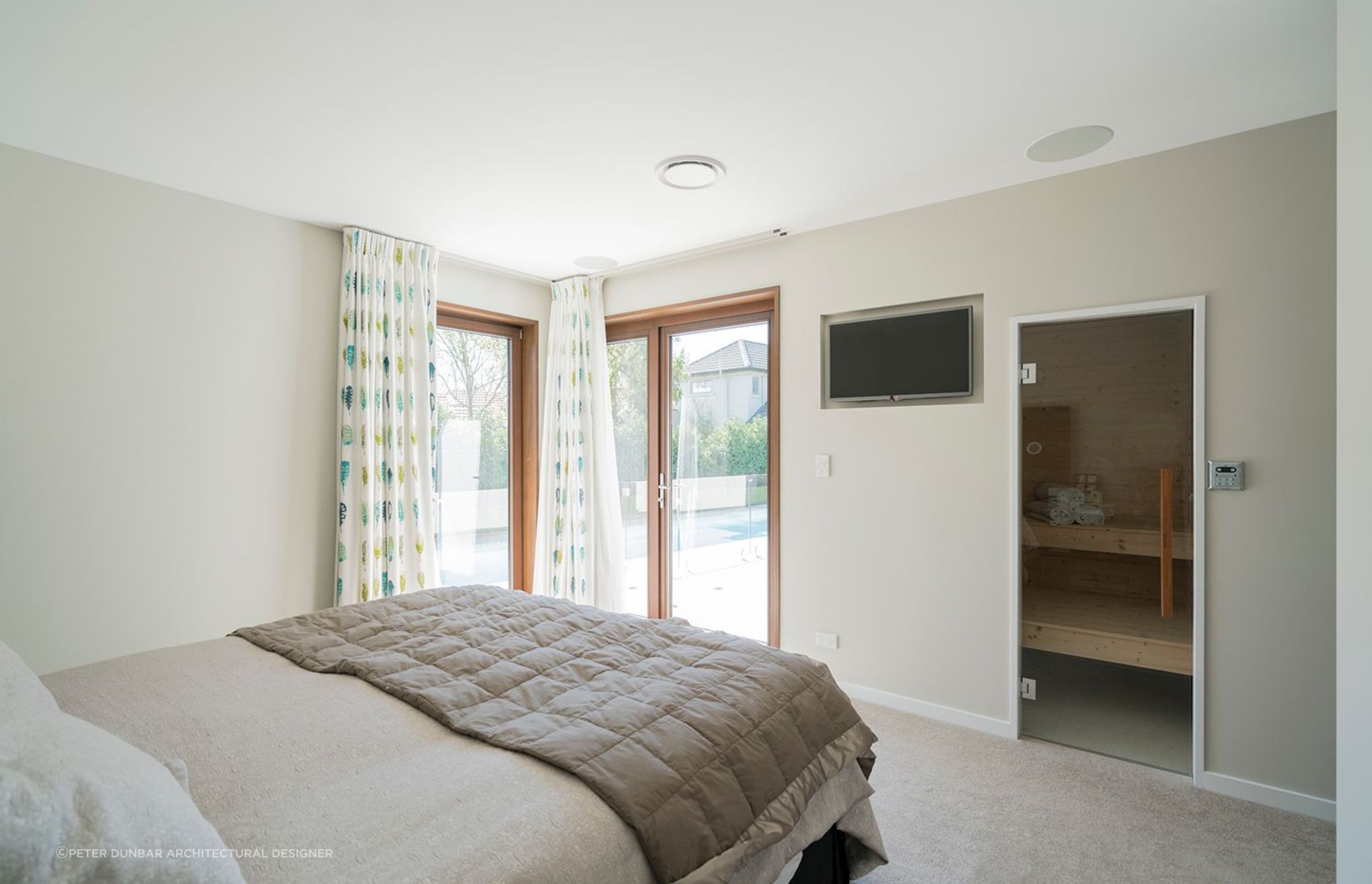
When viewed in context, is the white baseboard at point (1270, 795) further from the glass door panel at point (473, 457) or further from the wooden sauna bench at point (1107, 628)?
the glass door panel at point (473, 457)

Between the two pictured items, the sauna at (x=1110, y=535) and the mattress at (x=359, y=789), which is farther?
the sauna at (x=1110, y=535)

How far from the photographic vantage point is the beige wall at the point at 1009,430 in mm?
2389

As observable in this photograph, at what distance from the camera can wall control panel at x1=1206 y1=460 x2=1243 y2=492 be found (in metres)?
2.49

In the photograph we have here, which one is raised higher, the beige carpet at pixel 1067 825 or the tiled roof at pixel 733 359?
the tiled roof at pixel 733 359

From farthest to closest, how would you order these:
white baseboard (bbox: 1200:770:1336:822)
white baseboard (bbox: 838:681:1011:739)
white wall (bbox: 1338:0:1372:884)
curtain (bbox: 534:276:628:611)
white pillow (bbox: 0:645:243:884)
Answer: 1. curtain (bbox: 534:276:628:611)
2. white baseboard (bbox: 838:681:1011:739)
3. white baseboard (bbox: 1200:770:1336:822)
4. white wall (bbox: 1338:0:1372:884)
5. white pillow (bbox: 0:645:243:884)

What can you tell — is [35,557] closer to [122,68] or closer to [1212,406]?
[122,68]

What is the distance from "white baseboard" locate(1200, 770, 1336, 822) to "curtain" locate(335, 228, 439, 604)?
390 centimetres

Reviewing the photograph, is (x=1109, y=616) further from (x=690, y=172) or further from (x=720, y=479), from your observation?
(x=690, y=172)

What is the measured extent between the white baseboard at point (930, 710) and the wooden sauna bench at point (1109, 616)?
43 cm

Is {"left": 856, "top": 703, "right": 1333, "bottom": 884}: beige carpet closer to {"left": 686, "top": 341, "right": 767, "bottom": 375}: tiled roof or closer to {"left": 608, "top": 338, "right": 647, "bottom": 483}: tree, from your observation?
{"left": 686, "top": 341, "right": 767, "bottom": 375}: tiled roof

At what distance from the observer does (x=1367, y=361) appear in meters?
1.43

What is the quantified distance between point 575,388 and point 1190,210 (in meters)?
3.55

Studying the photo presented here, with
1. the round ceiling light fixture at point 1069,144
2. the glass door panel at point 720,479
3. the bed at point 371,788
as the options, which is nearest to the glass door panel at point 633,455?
the glass door panel at point 720,479

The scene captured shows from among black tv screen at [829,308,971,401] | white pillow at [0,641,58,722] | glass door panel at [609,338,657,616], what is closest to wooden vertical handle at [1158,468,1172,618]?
black tv screen at [829,308,971,401]
